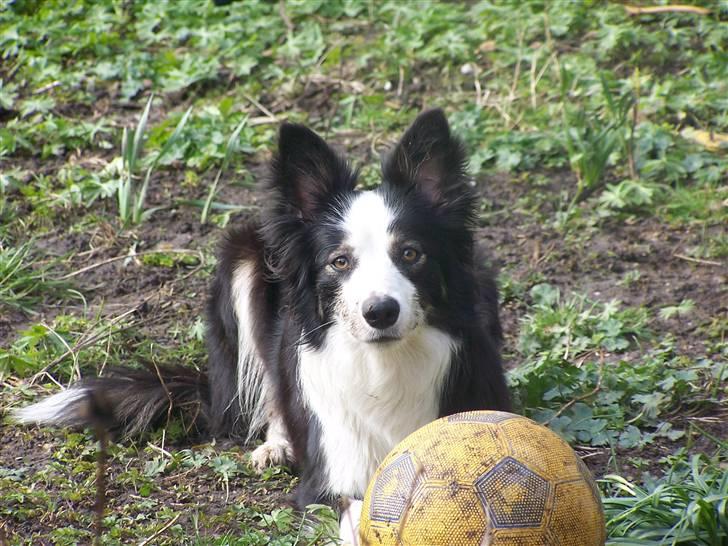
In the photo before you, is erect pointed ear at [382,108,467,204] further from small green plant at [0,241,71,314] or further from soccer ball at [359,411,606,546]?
small green plant at [0,241,71,314]

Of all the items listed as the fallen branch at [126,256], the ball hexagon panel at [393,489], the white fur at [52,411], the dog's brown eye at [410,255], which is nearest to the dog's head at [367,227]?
the dog's brown eye at [410,255]

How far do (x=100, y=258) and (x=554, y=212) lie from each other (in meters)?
2.96

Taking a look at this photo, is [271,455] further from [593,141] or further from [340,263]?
[593,141]

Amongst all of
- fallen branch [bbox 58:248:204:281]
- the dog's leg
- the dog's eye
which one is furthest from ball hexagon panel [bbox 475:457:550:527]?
fallen branch [bbox 58:248:204:281]

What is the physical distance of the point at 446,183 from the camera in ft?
13.0

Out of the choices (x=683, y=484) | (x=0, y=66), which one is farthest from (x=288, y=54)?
(x=683, y=484)

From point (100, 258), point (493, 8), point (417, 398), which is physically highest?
point (493, 8)

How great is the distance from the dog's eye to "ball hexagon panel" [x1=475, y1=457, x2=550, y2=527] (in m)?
1.24

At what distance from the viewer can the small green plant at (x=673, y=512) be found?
304cm

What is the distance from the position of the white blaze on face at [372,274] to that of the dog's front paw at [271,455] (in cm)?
100

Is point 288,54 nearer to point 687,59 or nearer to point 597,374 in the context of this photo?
point 687,59

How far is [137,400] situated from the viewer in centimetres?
456

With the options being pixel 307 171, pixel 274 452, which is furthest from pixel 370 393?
pixel 307 171

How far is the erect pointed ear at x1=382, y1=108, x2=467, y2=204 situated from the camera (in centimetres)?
393
